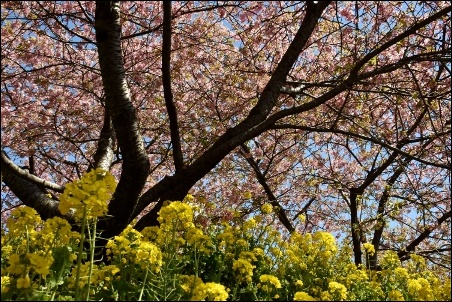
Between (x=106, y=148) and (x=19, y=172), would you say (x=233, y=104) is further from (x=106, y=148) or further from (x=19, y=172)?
(x=19, y=172)

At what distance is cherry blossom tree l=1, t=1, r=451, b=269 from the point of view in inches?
220

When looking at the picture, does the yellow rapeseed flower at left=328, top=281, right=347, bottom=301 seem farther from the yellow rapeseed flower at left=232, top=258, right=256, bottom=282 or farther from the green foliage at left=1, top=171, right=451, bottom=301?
the yellow rapeseed flower at left=232, top=258, right=256, bottom=282

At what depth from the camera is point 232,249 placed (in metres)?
4.76

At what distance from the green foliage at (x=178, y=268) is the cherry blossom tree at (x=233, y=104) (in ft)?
4.12

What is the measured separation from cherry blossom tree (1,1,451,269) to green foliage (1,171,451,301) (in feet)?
4.12

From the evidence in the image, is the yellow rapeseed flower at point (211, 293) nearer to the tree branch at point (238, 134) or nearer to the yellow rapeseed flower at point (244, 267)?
the yellow rapeseed flower at point (244, 267)

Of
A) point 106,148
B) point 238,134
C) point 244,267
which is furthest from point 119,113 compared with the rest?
point 106,148

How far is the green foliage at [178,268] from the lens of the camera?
114 inches

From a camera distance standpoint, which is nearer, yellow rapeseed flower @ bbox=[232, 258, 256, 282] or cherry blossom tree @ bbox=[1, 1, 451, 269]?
yellow rapeseed flower @ bbox=[232, 258, 256, 282]

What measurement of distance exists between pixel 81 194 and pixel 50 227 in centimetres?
74

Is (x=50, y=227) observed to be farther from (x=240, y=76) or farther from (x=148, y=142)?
(x=148, y=142)

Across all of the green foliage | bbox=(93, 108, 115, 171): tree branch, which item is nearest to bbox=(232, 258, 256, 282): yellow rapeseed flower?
the green foliage

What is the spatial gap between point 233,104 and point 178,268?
6.02 m

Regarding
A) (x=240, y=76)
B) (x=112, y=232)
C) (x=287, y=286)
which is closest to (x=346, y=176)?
(x=240, y=76)
